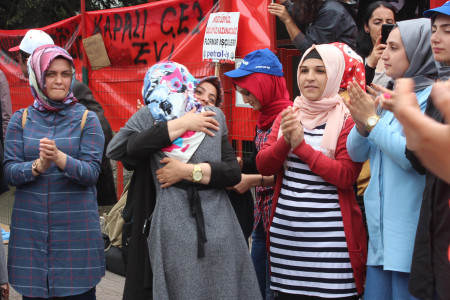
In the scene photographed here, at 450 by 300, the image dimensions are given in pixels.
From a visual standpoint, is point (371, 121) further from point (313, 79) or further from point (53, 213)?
point (53, 213)

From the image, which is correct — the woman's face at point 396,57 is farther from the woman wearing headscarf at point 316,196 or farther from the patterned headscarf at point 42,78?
the patterned headscarf at point 42,78

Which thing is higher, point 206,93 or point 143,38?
point 143,38

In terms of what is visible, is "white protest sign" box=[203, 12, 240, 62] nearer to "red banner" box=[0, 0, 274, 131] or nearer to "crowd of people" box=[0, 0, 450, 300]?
"red banner" box=[0, 0, 274, 131]

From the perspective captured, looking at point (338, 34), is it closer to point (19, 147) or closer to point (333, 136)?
point (333, 136)

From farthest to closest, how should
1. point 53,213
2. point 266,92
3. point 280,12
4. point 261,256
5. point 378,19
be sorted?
1. point 280,12
2. point 378,19
3. point 261,256
4. point 266,92
5. point 53,213

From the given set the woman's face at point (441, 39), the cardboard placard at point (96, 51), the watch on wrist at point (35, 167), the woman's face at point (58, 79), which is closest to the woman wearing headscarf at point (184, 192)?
the watch on wrist at point (35, 167)

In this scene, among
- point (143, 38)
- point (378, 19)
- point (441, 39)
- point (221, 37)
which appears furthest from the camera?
point (143, 38)

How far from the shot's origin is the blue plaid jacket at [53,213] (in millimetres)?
3072

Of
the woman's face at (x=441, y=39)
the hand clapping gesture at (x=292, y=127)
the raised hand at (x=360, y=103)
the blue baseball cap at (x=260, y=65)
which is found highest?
the woman's face at (x=441, y=39)

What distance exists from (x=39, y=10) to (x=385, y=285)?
9.36 m

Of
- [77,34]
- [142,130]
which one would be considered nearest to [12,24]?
[77,34]

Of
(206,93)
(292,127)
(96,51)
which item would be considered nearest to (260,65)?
(206,93)

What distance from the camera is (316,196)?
2.94 meters

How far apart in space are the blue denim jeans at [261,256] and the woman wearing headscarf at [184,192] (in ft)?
2.62
